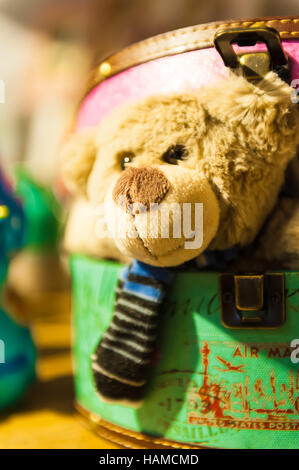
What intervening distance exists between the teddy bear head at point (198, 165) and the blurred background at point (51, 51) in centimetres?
82

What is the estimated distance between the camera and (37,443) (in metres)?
0.49

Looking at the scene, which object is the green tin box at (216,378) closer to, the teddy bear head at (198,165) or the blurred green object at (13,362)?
the teddy bear head at (198,165)

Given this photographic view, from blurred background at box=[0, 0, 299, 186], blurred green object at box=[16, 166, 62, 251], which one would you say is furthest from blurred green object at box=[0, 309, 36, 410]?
blurred background at box=[0, 0, 299, 186]

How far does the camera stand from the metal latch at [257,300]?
0.39 metres

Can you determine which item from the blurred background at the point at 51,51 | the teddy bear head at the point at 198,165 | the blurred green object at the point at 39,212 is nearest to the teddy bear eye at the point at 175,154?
the teddy bear head at the point at 198,165

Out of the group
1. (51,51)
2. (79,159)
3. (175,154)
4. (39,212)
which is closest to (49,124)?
(51,51)

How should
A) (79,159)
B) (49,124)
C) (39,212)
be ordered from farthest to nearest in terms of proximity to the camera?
(49,124), (39,212), (79,159)

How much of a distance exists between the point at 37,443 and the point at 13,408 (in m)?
0.10

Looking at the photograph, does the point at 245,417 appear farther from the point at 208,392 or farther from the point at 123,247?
the point at 123,247

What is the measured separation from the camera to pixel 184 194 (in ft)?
1.14

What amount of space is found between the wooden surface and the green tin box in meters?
0.09

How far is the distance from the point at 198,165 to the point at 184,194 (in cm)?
4

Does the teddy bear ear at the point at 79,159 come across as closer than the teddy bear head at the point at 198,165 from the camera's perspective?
No

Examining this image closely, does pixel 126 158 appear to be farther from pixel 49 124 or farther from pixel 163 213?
pixel 49 124
